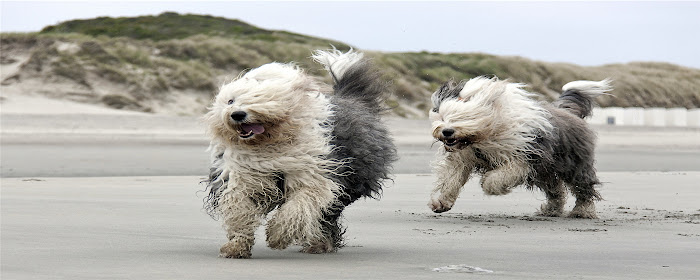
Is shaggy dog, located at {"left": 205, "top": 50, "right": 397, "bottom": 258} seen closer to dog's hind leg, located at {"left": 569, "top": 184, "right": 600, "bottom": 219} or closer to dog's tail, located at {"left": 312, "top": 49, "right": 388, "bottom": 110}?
dog's tail, located at {"left": 312, "top": 49, "right": 388, "bottom": 110}

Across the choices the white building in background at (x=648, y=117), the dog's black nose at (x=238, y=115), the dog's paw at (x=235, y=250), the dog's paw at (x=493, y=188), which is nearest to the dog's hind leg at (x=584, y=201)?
the dog's paw at (x=493, y=188)

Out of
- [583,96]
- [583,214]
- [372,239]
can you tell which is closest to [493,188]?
[583,214]

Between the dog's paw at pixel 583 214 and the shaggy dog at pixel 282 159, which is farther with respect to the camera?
the dog's paw at pixel 583 214

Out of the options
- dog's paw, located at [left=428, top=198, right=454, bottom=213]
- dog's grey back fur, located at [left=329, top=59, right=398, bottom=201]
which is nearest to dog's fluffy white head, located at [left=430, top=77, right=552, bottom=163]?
dog's paw, located at [left=428, top=198, right=454, bottom=213]

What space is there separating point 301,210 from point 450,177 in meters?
2.72

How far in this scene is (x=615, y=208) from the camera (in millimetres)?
9883

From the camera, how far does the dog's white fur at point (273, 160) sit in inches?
241

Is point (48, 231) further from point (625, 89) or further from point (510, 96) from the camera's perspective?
point (625, 89)

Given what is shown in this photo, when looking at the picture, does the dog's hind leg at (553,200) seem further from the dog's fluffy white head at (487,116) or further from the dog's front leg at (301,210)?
the dog's front leg at (301,210)

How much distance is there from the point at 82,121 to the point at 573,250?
56.6 ft

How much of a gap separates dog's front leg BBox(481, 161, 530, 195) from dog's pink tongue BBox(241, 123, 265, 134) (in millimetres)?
2898

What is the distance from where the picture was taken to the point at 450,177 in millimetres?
8727

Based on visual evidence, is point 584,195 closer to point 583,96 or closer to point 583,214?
point 583,214

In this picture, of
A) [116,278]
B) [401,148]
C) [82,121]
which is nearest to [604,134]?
[401,148]
